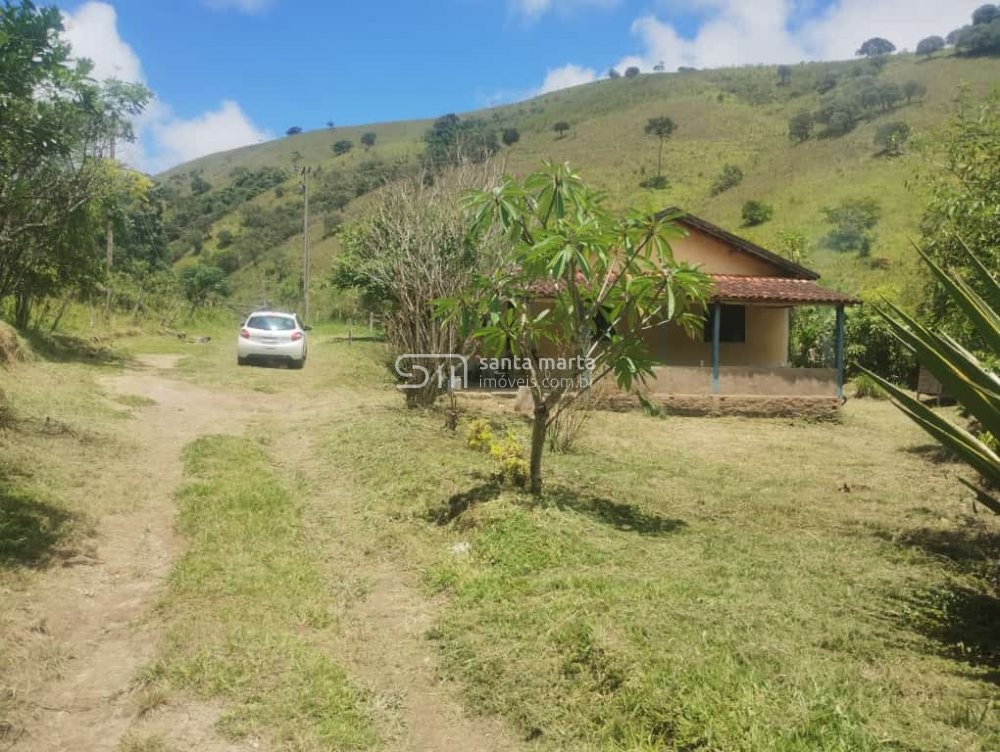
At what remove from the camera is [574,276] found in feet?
20.3

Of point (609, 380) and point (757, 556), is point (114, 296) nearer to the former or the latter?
point (609, 380)

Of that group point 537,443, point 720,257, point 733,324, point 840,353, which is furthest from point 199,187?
point 537,443

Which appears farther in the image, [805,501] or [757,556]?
[805,501]

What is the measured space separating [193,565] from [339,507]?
1.77m

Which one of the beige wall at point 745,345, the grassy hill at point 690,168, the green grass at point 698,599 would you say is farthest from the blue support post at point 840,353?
the grassy hill at point 690,168

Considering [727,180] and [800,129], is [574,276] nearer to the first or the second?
[727,180]

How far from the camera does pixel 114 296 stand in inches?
992

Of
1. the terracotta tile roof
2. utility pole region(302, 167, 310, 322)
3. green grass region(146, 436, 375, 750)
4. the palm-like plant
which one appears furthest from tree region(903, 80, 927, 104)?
green grass region(146, 436, 375, 750)

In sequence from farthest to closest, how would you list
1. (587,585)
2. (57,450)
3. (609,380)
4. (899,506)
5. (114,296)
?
1. (114,296)
2. (609,380)
3. (899,506)
4. (57,450)
5. (587,585)

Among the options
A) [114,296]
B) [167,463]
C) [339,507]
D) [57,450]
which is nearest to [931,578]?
[339,507]

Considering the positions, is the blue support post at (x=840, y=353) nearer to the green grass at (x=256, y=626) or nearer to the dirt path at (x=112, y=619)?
the green grass at (x=256, y=626)

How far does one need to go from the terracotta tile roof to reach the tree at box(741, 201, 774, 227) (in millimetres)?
24885

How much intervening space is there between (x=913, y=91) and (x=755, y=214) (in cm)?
2949

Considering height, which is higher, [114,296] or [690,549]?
[114,296]
